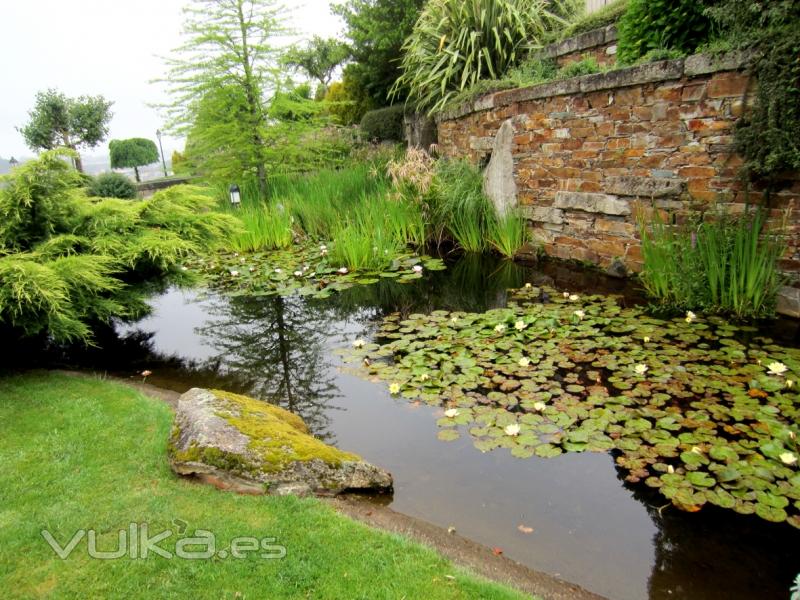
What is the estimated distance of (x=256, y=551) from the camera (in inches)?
71.1

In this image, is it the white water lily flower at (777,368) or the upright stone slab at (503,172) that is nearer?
the white water lily flower at (777,368)

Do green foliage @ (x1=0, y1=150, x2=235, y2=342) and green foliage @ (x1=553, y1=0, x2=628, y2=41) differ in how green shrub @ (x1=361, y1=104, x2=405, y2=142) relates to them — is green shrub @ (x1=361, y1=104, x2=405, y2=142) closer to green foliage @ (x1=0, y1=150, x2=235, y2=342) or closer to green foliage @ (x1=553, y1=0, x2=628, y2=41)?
green foliage @ (x1=553, y1=0, x2=628, y2=41)

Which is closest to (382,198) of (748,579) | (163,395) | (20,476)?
(163,395)

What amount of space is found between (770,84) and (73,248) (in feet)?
16.6

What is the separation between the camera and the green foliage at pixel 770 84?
3.34 meters

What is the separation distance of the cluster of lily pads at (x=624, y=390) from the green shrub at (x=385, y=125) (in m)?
7.84

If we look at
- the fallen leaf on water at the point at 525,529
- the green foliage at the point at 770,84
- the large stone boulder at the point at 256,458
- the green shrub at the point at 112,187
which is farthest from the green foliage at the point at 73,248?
the green shrub at the point at 112,187

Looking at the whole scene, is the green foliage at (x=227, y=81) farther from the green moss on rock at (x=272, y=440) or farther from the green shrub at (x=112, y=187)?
the green moss on rock at (x=272, y=440)

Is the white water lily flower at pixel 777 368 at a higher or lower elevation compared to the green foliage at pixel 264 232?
lower

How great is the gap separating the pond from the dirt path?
6 cm

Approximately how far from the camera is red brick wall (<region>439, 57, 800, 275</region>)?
3.99 metres

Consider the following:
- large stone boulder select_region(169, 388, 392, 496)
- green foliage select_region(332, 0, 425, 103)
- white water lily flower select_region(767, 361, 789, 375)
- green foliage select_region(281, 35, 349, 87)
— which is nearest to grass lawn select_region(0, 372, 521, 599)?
large stone boulder select_region(169, 388, 392, 496)

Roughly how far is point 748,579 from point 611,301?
286 cm

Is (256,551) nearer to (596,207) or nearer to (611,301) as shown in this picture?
(611,301)
